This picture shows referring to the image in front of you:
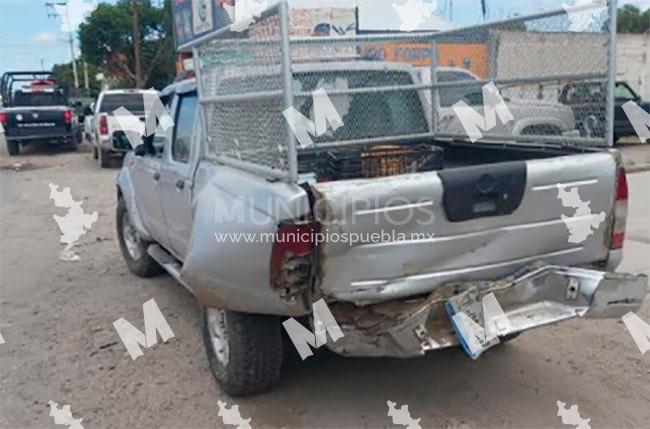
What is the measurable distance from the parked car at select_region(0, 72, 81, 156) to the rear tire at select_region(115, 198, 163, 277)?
1407 centimetres

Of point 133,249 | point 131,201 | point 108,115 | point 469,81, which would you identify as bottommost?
point 133,249

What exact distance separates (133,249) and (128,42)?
43.5 meters

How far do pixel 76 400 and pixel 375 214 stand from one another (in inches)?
89.2

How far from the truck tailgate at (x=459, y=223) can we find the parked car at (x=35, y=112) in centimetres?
1835

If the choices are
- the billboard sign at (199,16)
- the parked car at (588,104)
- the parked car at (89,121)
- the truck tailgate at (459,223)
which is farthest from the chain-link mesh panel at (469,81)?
the billboard sign at (199,16)

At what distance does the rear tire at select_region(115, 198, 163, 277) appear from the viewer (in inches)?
244

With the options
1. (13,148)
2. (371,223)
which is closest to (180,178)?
(371,223)

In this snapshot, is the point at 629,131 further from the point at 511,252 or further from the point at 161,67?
the point at 161,67

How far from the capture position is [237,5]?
23875 mm

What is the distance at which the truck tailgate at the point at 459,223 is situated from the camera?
9.44ft

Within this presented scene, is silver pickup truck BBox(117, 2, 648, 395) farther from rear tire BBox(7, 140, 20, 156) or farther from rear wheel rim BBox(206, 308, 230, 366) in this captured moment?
rear tire BBox(7, 140, 20, 156)

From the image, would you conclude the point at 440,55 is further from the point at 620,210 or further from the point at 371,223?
the point at 371,223

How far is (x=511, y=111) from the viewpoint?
17.3 feet

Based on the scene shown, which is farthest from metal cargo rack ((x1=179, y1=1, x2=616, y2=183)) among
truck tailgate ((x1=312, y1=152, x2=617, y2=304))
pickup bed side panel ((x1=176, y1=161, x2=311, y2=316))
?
truck tailgate ((x1=312, y1=152, x2=617, y2=304))
